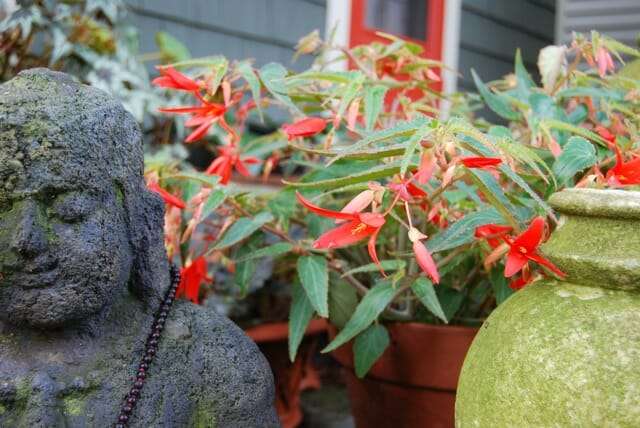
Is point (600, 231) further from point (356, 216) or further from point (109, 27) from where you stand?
point (109, 27)

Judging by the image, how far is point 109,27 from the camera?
264cm

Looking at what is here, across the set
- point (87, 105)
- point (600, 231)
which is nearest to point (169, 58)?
point (87, 105)

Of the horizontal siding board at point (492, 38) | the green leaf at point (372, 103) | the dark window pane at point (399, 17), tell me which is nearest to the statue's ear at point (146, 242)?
the green leaf at point (372, 103)

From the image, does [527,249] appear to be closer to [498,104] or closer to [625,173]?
[625,173]

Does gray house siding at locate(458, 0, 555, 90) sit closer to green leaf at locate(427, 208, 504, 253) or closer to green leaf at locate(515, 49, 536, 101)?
green leaf at locate(515, 49, 536, 101)

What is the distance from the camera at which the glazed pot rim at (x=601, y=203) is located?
2.73 ft

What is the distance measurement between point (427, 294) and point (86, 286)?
0.57m

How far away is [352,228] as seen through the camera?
91 centimetres

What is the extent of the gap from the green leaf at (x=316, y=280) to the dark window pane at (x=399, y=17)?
284 centimetres

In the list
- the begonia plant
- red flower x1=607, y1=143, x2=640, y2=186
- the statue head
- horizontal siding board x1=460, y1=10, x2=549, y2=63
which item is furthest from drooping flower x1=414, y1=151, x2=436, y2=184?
horizontal siding board x1=460, y1=10, x2=549, y2=63

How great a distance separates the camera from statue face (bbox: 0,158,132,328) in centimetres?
82

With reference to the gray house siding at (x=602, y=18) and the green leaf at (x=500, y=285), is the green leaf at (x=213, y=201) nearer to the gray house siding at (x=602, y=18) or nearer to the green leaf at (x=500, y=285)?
the green leaf at (x=500, y=285)

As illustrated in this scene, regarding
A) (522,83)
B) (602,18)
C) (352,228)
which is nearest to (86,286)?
(352,228)

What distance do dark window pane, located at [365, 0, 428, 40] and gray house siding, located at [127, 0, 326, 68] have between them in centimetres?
51
